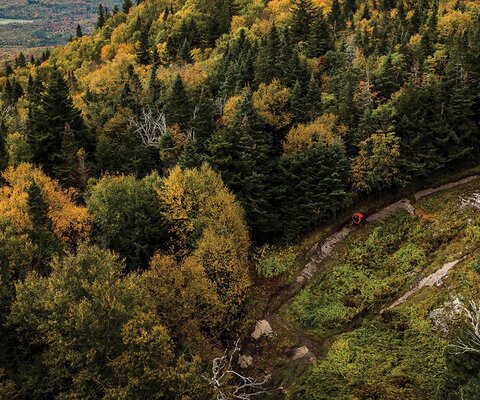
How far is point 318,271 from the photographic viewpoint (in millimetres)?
55562

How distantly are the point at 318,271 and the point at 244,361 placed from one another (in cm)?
1431

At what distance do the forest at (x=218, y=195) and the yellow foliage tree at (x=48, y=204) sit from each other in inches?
9.3

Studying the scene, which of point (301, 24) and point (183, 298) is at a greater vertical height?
point (301, 24)

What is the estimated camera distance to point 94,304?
32688 millimetres

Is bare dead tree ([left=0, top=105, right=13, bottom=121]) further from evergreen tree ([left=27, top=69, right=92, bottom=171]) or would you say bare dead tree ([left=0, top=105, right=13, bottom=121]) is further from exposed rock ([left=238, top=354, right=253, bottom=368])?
exposed rock ([left=238, top=354, right=253, bottom=368])

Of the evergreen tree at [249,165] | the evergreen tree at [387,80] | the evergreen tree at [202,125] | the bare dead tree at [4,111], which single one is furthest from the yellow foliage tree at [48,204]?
the evergreen tree at [387,80]

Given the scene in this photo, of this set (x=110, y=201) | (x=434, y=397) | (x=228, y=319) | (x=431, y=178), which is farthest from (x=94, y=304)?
(x=431, y=178)

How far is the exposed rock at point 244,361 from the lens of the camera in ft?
155

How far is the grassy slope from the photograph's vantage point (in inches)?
1561

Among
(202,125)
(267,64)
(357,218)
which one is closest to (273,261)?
(357,218)

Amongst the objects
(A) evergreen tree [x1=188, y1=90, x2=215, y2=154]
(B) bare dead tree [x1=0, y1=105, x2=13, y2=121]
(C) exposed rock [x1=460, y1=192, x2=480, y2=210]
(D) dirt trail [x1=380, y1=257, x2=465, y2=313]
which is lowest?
(D) dirt trail [x1=380, y1=257, x2=465, y2=313]

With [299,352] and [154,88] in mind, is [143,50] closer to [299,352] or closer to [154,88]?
[154,88]

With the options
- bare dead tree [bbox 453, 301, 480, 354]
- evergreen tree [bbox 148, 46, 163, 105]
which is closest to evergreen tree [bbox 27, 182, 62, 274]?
evergreen tree [bbox 148, 46, 163, 105]

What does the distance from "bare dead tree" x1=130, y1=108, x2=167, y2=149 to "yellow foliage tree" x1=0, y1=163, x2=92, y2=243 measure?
13.2 m
